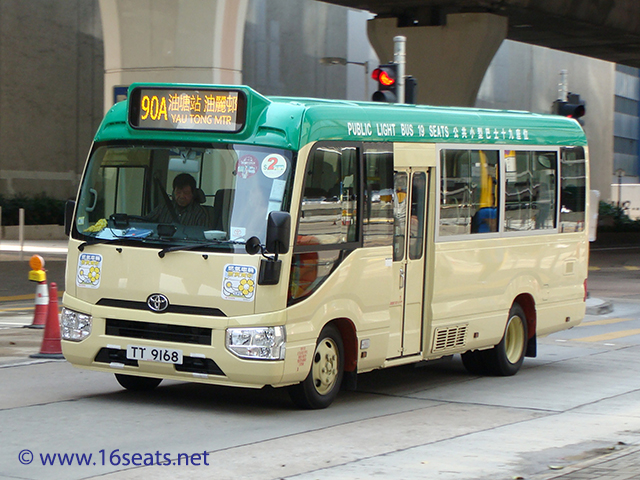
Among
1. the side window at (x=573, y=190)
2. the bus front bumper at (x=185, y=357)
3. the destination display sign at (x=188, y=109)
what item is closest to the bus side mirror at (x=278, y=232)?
the bus front bumper at (x=185, y=357)

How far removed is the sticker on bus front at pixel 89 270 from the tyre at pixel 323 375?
1.80 meters

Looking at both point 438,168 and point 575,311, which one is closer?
point 438,168

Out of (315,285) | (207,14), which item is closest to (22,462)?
(315,285)

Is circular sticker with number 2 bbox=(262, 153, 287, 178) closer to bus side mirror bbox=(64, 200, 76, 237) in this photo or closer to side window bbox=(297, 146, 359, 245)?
side window bbox=(297, 146, 359, 245)

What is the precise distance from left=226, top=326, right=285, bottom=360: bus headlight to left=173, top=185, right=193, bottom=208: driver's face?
111cm

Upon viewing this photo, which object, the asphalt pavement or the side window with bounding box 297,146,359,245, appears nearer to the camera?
the asphalt pavement

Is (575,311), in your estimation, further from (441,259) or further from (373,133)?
(373,133)

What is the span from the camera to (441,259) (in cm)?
1007

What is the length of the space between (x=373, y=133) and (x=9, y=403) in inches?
148

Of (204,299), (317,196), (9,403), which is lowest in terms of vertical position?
(9,403)

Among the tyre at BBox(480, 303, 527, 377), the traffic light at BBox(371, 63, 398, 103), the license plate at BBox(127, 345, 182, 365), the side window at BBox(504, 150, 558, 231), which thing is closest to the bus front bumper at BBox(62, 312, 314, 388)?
the license plate at BBox(127, 345, 182, 365)

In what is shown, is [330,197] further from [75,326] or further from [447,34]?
[447,34]

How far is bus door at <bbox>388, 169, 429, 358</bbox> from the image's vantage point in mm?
9594

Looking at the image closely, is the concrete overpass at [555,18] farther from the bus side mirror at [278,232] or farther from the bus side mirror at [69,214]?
the bus side mirror at [278,232]
